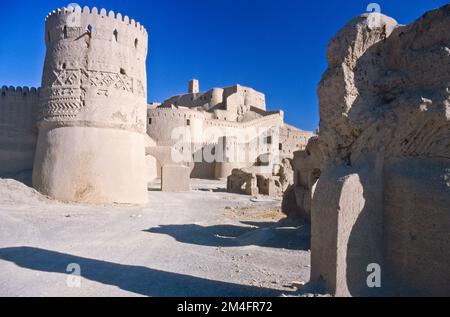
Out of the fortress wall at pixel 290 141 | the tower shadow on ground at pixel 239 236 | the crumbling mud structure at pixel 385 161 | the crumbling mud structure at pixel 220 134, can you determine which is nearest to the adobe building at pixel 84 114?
the tower shadow on ground at pixel 239 236

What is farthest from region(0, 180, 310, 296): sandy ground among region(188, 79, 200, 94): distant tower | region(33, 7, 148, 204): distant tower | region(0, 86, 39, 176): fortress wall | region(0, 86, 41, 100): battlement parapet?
region(188, 79, 200, 94): distant tower

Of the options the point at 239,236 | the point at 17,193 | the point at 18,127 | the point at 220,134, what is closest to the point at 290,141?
the point at 220,134

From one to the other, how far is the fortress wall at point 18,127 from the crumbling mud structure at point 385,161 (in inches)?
481

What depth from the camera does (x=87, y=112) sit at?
1062cm

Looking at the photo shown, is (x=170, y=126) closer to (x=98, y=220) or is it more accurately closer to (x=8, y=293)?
(x=98, y=220)

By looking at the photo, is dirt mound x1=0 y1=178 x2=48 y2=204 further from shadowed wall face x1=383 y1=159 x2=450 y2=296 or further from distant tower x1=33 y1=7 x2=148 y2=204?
shadowed wall face x1=383 y1=159 x2=450 y2=296

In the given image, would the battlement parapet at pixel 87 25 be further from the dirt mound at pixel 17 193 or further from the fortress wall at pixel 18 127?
the dirt mound at pixel 17 193

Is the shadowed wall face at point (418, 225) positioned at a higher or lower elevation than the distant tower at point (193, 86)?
lower

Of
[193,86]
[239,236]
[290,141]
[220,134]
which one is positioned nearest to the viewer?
[239,236]

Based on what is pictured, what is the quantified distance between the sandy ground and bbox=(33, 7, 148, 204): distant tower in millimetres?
985

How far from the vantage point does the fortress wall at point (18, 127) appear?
12242 mm

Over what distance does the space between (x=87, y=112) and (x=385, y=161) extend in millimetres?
9687

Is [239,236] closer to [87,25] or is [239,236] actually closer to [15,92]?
[87,25]

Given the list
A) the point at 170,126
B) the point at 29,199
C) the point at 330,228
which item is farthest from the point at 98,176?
the point at 170,126
